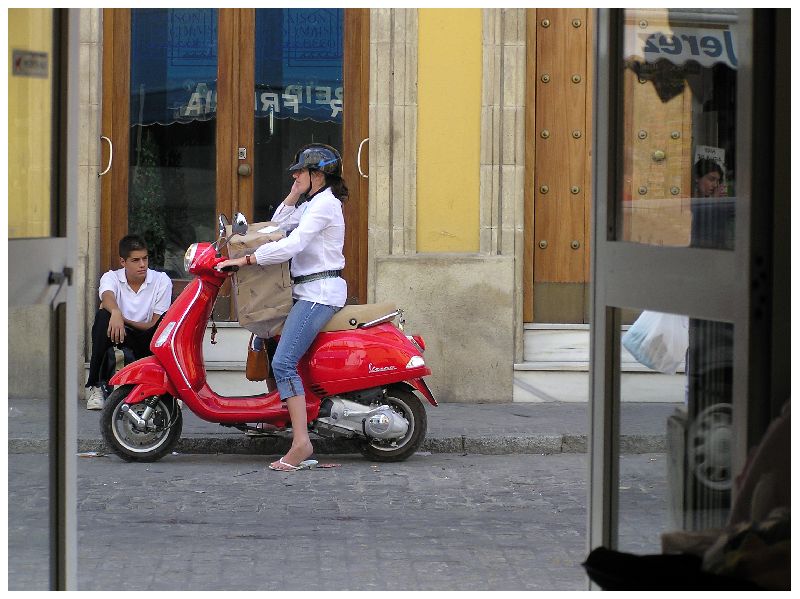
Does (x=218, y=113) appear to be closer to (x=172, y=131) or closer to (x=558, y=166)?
(x=172, y=131)

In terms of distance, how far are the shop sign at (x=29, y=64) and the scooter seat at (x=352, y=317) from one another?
528 cm

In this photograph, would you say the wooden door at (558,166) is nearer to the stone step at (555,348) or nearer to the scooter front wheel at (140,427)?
the stone step at (555,348)

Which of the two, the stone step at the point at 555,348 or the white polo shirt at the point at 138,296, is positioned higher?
the white polo shirt at the point at 138,296

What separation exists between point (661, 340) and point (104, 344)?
7209 millimetres

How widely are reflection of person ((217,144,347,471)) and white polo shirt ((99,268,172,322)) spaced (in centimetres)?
177

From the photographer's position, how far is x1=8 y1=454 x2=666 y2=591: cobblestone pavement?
5.82m

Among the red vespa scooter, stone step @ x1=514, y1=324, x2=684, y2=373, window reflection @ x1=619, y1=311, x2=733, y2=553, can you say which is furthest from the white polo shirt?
window reflection @ x1=619, y1=311, x2=733, y2=553

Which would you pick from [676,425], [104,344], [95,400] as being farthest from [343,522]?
[95,400]

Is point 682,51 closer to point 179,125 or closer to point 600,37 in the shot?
point 600,37

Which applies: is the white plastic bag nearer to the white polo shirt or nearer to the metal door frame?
the metal door frame

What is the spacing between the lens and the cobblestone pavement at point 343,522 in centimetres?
582

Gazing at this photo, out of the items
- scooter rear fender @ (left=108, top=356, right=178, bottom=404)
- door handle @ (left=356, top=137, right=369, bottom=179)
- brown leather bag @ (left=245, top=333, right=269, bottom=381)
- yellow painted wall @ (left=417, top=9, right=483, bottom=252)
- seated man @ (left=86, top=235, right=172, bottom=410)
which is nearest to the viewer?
scooter rear fender @ (left=108, top=356, right=178, bottom=404)

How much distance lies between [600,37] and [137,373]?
215 inches

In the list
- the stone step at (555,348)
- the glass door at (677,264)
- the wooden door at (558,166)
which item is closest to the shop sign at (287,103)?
the wooden door at (558,166)
